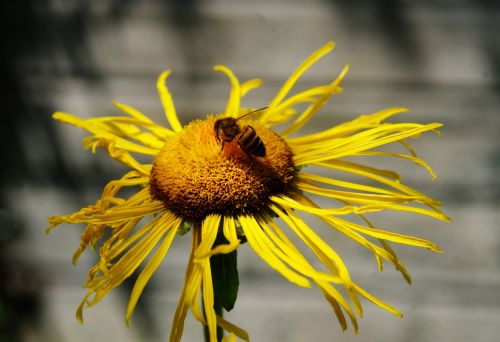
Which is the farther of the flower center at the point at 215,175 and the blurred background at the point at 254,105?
the blurred background at the point at 254,105

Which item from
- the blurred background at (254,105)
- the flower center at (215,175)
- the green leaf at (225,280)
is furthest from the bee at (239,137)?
the blurred background at (254,105)

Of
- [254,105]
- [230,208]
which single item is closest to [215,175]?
[230,208]

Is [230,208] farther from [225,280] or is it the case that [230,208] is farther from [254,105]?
[254,105]

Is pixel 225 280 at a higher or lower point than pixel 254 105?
lower

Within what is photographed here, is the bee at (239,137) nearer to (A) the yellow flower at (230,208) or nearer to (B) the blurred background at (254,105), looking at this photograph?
(A) the yellow flower at (230,208)

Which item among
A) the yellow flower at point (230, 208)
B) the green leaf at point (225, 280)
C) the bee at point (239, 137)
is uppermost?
the bee at point (239, 137)

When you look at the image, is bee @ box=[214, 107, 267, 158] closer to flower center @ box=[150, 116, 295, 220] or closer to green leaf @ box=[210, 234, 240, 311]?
flower center @ box=[150, 116, 295, 220]

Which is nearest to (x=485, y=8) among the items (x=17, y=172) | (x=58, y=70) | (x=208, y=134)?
(x=208, y=134)
